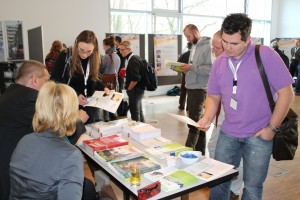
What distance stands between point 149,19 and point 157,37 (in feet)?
4.41

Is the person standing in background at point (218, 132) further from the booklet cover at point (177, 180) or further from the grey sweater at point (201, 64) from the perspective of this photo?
the booklet cover at point (177, 180)

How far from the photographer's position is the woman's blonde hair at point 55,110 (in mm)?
1310

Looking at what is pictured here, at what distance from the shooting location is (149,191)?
1.33m

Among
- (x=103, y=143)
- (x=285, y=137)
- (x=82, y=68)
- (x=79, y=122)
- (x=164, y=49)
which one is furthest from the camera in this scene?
(x=164, y=49)

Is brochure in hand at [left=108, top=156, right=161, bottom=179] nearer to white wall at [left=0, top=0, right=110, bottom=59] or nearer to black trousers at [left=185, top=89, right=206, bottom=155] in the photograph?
black trousers at [left=185, top=89, right=206, bottom=155]

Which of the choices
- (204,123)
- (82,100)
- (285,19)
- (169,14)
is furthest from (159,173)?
(285,19)

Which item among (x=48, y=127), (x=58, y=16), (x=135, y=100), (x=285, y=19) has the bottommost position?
(x=135, y=100)

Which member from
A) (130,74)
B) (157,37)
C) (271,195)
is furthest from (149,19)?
(271,195)

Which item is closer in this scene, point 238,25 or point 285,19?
point 238,25

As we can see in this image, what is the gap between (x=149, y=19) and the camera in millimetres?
8328

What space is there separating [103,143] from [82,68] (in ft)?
2.90

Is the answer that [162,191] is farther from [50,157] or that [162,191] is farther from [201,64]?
[201,64]

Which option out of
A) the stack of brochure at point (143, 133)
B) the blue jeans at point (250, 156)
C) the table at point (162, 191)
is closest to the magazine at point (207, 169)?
the table at point (162, 191)

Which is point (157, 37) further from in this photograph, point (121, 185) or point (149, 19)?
point (121, 185)
